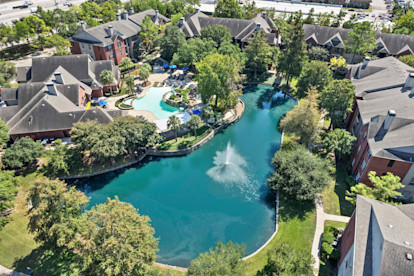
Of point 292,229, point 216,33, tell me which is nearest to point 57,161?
point 292,229

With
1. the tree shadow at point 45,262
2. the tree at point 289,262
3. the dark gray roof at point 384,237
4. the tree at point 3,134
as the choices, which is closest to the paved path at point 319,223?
the tree at point 289,262

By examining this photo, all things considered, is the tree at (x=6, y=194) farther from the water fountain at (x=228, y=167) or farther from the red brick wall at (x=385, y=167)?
the red brick wall at (x=385, y=167)

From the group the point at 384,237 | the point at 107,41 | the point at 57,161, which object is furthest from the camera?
the point at 107,41

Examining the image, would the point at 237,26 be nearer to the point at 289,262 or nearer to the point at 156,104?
the point at 156,104

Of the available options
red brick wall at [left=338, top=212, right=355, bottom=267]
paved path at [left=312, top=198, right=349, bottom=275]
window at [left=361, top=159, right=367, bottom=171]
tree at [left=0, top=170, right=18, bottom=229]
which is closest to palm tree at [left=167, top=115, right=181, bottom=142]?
tree at [left=0, top=170, right=18, bottom=229]

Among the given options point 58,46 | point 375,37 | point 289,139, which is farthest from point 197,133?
point 375,37

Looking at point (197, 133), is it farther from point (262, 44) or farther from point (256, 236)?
point (262, 44)

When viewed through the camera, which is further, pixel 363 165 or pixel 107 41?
pixel 107 41

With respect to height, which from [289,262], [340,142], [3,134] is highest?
[340,142]
